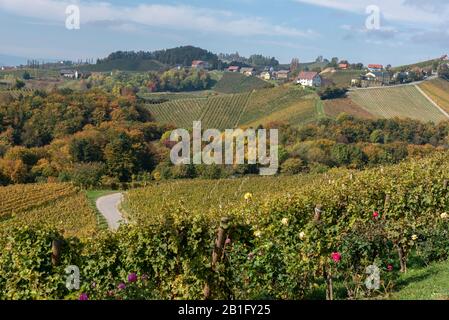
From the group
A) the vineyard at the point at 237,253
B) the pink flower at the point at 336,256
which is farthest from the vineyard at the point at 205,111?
the pink flower at the point at 336,256

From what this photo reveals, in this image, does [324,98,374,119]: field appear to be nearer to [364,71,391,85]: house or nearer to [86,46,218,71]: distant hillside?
[364,71,391,85]: house

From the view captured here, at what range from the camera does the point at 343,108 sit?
76938mm

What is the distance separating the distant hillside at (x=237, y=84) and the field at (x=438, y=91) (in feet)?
122

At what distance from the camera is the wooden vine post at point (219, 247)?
612 centimetres

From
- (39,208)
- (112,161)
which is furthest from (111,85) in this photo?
(39,208)

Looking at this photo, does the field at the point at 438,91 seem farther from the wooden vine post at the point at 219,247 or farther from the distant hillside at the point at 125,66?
the distant hillside at the point at 125,66

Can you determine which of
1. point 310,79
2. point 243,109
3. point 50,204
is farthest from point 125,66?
point 50,204

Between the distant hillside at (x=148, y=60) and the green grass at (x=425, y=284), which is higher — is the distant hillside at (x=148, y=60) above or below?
above

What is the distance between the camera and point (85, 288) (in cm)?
603

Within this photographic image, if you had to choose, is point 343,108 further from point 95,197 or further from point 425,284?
point 425,284

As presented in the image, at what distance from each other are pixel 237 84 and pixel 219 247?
4772 inches

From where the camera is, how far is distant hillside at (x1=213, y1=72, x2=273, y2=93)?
121294mm

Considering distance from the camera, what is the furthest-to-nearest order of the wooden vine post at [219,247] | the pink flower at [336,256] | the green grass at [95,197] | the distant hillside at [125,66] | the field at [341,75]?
1. the distant hillside at [125,66]
2. the field at [341,75]
3. the green grass at [95,197]
4. the pink flower at [336,256]
5. the wooden vine post at [219,247]
